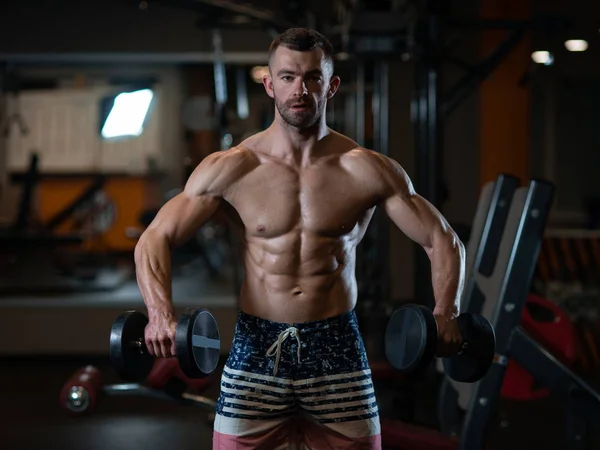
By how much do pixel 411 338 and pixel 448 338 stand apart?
0.08 meters

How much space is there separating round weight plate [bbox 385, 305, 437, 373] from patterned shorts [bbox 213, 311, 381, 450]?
146 mm

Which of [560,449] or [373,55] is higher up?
[373,55]

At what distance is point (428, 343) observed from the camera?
4.46 feet

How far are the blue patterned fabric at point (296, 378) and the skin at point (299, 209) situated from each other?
3cm

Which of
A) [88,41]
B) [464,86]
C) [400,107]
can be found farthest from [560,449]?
[88,41]

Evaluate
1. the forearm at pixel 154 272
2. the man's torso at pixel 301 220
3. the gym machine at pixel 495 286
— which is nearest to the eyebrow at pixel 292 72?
the man's torso at pixel 301 220

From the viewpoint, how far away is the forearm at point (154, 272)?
146 centimetres

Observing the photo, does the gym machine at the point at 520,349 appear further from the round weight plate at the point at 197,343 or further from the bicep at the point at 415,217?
the round weight plate at the point at 197,343

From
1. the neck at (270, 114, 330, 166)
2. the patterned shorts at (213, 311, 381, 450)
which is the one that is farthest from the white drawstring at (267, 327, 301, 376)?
the neck at (270, 114, 330, 166)

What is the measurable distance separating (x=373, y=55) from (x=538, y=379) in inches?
61.0

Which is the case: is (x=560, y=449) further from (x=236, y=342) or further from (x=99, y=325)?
(x=99, y=325)

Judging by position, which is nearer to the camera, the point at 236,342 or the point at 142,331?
the point at 142,331

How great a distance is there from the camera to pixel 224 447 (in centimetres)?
157

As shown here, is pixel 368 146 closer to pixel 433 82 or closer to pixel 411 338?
pixel 433 82
